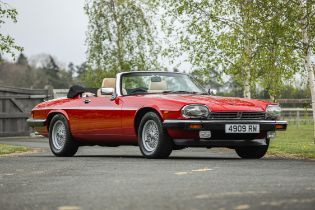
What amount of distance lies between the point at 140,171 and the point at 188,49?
59.6 ft

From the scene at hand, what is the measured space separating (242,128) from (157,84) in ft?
6.60

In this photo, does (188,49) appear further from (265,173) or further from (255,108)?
(265,173)

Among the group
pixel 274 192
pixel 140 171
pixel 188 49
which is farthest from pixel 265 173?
pixel 188 49

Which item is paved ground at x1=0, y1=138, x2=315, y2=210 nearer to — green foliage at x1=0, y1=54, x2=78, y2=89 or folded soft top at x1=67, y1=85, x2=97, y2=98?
folded soft top at x1=67, y1=85, x2=97, y2=98

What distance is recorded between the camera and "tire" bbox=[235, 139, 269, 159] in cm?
1298

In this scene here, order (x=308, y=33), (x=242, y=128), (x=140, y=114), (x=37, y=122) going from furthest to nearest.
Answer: (x=308, y=33) → (x=37, y=122) → (x=140, y=114) → (x=242, y=128)

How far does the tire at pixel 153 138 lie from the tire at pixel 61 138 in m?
2.12

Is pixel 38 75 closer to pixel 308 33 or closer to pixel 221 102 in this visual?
pixel 308 33

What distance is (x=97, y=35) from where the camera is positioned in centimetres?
3884

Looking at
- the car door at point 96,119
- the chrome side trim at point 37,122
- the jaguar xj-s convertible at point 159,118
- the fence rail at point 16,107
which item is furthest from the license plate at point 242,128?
the fence rail at point 16,107

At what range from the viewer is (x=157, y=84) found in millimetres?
13430

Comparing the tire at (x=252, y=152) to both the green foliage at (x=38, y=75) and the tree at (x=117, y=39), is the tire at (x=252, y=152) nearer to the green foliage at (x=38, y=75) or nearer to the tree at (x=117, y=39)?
the tree at (x=117, y=39)

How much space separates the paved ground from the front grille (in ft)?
4.27

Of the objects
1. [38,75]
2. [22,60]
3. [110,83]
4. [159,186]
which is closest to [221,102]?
[110,83]
